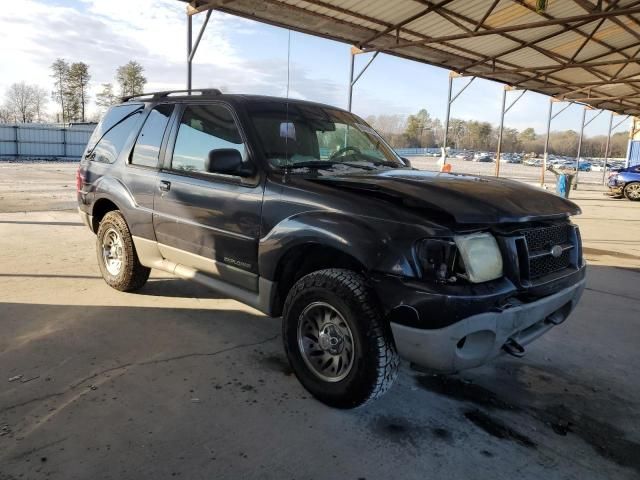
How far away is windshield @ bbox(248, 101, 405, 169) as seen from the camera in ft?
11.6

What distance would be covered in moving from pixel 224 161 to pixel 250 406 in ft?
5.17

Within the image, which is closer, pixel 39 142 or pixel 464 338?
pixel 464 338

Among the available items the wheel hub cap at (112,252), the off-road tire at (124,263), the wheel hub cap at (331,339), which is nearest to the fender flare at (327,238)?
the wheel hub cap at (331,339)

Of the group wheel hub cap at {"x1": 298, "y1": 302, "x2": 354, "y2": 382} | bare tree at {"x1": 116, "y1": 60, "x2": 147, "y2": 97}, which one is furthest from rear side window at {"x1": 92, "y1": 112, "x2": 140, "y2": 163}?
bare tree at {"x1": 116, "y1": 60, "x2": 147, "y2": 97}

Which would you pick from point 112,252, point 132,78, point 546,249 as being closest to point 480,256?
point 546,249

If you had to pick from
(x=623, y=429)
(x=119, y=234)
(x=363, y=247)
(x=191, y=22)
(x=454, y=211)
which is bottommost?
(x=623, y=429)

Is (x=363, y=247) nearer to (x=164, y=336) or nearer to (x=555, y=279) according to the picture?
(x=555, y=279)

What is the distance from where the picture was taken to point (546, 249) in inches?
120

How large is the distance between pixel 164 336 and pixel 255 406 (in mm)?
1320

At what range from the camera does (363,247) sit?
2678 mm

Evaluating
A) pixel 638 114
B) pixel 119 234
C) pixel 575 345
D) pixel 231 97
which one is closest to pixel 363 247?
pixel 231 97

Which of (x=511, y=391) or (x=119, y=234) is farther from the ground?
(x=119, y=234)

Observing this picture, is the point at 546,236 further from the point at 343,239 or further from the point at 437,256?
the point at 343,239

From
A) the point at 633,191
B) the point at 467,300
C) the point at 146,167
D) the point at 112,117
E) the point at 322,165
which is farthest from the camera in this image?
the point at 633,191
